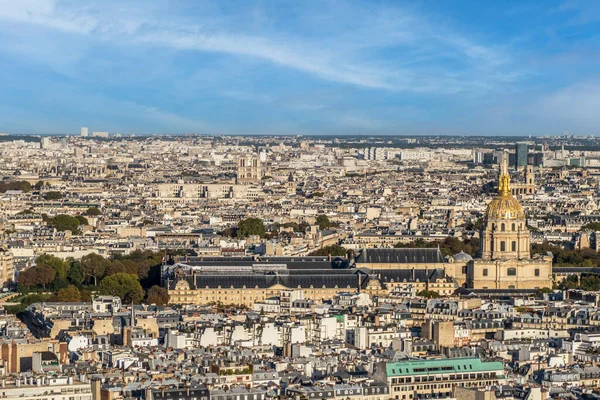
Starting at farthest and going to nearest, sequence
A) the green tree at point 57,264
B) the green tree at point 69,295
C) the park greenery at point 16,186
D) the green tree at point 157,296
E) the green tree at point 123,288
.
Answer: the park greenery at point 16,186 → the green tree at point 57,264 → the green tree at point 123,288 → the green tree at point 157,296 → the green tree at point 69,295

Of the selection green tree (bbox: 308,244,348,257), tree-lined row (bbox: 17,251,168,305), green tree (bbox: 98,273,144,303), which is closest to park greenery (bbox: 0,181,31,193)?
green tree (bbox: 308,244,348,257)

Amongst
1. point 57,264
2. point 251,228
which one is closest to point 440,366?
point 57,264

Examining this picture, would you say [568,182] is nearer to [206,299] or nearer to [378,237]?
[378,237]

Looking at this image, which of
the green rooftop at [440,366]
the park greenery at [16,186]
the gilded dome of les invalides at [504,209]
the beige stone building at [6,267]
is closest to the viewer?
the green rooftop at [440,366]

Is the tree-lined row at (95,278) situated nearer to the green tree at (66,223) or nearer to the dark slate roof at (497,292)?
the dark slate roof at (497,292)

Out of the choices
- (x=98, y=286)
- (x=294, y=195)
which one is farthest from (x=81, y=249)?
(x=294, y=195)

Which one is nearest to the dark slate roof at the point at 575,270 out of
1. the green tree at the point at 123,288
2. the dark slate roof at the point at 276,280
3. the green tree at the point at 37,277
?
the dark slate roof at the point at 276,280
